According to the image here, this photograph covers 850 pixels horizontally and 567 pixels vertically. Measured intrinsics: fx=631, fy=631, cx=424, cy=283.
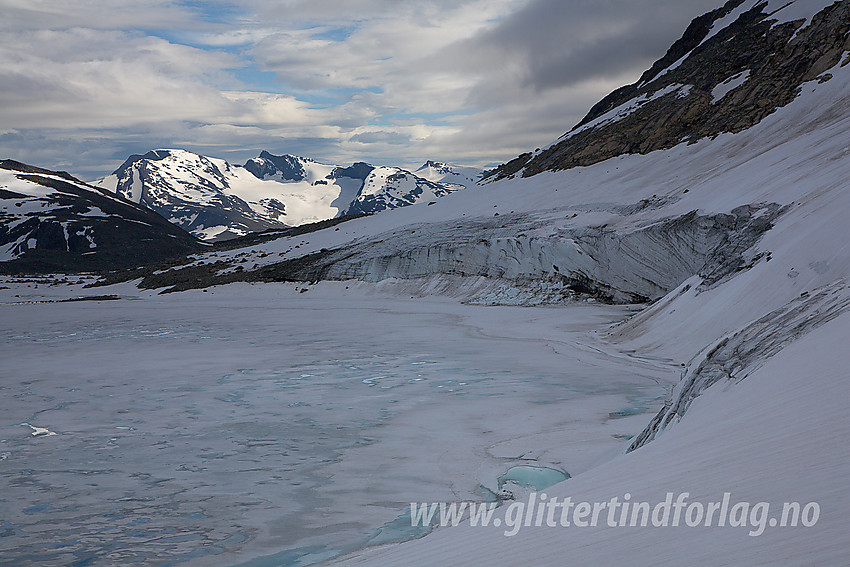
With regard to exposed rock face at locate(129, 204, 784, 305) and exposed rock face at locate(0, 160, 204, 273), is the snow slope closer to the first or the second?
exposed rock face at locate(129, 204, 784, 305)

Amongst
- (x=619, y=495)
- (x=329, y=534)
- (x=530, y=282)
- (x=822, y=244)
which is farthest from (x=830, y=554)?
(x=530, y=282)

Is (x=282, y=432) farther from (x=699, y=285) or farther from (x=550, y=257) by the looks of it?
(x=550, y=257)

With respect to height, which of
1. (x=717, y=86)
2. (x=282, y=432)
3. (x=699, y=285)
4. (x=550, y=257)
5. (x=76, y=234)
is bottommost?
(x=282, y=432)

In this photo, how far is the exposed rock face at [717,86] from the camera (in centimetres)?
2647

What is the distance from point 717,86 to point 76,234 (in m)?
111

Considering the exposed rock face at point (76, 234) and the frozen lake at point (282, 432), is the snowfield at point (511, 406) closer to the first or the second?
the frozen lake at point (282, 432)

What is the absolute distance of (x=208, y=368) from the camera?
13148 millimetres

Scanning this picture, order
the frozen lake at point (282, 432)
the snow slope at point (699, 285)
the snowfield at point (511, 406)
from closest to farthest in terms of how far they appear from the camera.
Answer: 1. the snow slope at point (699, 285)
2. the snowfield at point (511, 406)
3. the frozen lake at point (282, 432)

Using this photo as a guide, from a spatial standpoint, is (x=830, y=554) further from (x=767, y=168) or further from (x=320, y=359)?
(x=767, y=168)

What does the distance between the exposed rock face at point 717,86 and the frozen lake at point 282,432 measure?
16.0 meters

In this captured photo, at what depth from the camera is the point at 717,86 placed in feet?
104

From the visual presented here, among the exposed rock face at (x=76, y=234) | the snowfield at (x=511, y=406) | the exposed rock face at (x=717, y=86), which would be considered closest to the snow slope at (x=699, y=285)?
the snowfield at (x=511, y=406)

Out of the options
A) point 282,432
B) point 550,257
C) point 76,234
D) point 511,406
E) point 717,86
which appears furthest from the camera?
point 76,234

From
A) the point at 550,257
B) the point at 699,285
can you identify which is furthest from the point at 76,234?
the point at 699,285
